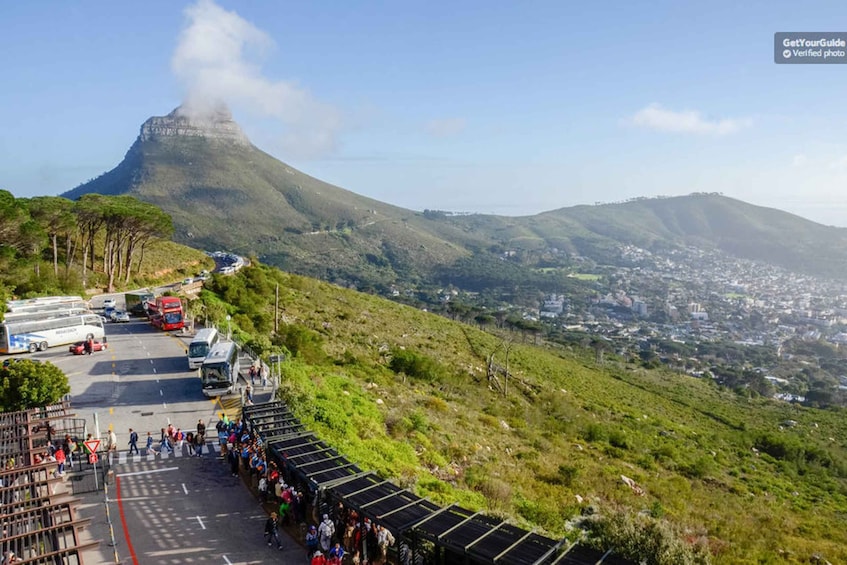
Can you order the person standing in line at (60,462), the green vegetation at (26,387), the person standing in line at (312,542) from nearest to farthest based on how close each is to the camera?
the person standing in line at (312,542) → the person standing in line at (60,462) → the green vegetation at (26,387)

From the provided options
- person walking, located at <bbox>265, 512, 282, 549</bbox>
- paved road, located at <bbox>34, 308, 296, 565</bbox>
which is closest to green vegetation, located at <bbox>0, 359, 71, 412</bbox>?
paved road, located at <bbox>34, 308, 296, 565</bbox>

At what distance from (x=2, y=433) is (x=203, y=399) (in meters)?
8.07

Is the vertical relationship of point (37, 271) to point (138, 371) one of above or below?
above

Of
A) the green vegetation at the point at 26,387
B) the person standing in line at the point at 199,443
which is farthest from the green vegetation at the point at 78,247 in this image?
the person standing in line at the point at 199,443

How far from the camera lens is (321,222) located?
7677 inches

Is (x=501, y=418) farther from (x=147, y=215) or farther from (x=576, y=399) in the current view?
(x=147, y=215)

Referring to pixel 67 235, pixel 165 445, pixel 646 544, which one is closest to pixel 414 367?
pixel 165 445

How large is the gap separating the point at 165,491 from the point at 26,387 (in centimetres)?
778

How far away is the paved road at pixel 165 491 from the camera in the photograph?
12508 mm

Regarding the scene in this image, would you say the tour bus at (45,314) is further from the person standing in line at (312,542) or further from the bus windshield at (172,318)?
the person standing in line at (312,542)

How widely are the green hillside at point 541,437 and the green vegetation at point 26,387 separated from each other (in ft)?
27.1

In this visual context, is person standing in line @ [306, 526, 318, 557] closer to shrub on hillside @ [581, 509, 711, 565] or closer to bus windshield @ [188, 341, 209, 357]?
shrub on hillside @ [581, 509, 711, 565]

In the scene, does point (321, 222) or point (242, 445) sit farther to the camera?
point (321, 222)

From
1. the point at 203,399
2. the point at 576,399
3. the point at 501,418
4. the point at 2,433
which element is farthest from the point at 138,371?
the point at 576,399
